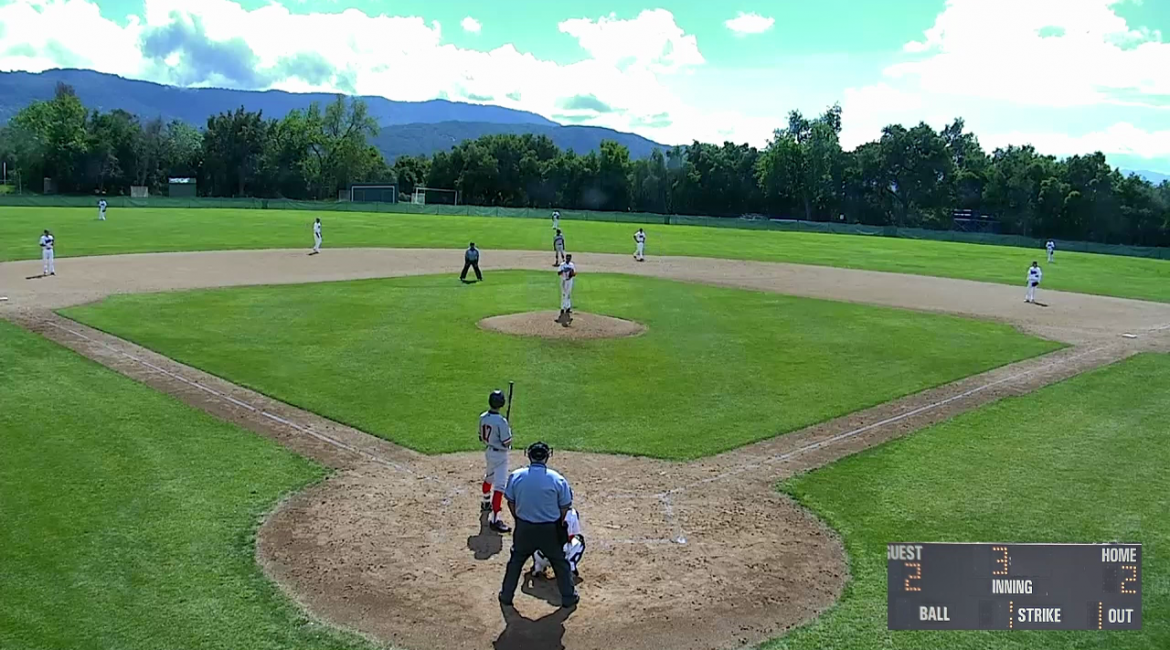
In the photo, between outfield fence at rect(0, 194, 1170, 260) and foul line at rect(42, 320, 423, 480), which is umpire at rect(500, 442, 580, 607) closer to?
foul line at rect(42, 320, 423, 480)

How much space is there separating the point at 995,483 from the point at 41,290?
29.3m

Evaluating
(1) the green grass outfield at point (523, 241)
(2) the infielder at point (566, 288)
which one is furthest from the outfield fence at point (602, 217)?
(2) the infielder at point (566, 288)

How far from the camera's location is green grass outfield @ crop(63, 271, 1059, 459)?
1605 centimetres

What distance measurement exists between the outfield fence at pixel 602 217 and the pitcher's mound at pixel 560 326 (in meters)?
62.3

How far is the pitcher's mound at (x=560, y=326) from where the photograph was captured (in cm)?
2395

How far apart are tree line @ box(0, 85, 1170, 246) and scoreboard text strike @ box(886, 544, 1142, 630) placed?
9574 cm

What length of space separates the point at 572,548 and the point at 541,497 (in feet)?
2.73

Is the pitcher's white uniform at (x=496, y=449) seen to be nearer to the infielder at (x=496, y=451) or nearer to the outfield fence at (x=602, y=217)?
the infielder at (x=496, y=451)

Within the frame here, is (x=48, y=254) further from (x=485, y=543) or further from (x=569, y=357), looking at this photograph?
(x=485, y=543)

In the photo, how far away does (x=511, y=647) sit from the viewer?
27.5 feet

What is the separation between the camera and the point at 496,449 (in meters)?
11.2

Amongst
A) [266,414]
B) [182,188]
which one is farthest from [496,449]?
[182,188]

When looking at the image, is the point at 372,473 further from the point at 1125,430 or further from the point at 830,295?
the point at 830,295

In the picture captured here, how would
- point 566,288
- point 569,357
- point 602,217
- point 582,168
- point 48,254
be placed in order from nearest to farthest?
point 569,357 < point 566,288 < point 48,254 < point 602,217 < point 582,168
